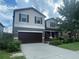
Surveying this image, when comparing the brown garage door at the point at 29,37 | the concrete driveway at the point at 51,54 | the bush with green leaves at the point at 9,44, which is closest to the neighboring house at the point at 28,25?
the brown garage door at the point at 29,37

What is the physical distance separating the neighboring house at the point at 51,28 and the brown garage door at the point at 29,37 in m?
3.91

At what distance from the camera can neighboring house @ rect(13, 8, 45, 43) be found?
26516 millimetres

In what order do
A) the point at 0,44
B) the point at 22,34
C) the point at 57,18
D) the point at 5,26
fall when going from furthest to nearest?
1. the point at 5,26
2. the point at 57,18
3. the point at 22,34
4. the point at 0,44

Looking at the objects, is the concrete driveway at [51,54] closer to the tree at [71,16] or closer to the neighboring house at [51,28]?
the tree at [71,16]

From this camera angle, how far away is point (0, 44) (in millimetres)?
17922

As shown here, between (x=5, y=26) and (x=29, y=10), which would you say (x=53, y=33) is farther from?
(x=5, y=26)

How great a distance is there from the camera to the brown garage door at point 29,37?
2694cm

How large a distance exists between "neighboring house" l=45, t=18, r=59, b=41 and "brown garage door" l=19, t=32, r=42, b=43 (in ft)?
12.8

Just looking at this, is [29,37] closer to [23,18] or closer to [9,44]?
[23,18]

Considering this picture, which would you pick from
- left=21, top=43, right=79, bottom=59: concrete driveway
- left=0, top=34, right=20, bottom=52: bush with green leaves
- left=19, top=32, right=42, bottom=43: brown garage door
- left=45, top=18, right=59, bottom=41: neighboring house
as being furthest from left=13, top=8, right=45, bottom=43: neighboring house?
left=21, top=43, right=79, bottom=59: concrete driveway

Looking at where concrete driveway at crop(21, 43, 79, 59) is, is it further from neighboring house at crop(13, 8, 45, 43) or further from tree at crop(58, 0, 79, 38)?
tree at crop(58, 0, 79, 38)

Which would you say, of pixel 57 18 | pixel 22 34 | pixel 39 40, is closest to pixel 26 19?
pixel 22 34

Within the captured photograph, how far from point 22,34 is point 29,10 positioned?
5.25m

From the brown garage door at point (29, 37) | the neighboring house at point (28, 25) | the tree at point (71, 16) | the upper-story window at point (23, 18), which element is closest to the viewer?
the neighboring house at point (28, 25)
